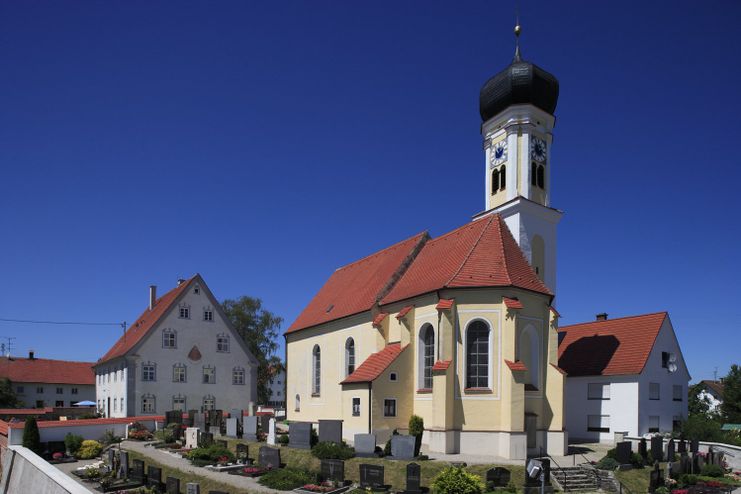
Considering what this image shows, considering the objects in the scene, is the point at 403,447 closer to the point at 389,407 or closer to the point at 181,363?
the point at 389,407

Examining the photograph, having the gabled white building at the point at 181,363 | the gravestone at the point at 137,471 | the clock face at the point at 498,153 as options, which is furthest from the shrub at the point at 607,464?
the gabled white building at the point at 181,363

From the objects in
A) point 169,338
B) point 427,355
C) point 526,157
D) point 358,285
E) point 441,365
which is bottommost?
point 169,338

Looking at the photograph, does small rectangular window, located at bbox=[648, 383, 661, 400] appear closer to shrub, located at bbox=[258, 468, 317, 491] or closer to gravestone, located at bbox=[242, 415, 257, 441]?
shrub, located at bbox=[258, 468, 317, 491]

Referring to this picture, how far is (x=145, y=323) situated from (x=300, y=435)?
2413 cm

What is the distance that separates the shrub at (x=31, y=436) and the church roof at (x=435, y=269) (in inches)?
672

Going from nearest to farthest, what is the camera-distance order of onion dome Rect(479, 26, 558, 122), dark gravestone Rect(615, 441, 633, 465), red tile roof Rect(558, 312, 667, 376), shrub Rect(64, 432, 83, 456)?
dark gravestone Rect(615, 441, 633, 465) < shrub Rect(64, 432, 83, 456) < red tile roof Rect(558, 312, 667, 376) < onion dome Rect(479, 26, 558, 122)

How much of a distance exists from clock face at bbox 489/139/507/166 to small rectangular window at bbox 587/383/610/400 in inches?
542

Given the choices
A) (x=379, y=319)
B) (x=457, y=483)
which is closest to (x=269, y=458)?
(x=457, y=483)

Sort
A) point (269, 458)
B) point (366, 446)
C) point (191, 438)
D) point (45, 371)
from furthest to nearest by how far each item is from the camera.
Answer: point (45, 371)
point (191, 438)
point (366, 446)
point (269, 458)

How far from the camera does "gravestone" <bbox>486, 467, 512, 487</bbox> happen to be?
22469mm

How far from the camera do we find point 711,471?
1053 inches

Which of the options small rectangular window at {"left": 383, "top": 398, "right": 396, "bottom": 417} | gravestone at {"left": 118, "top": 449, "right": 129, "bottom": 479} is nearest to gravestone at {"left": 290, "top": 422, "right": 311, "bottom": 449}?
small rectangular window at {"left": 383, "top": 398, "right": 396, "bottom": 417}

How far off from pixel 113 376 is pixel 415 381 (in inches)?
1084

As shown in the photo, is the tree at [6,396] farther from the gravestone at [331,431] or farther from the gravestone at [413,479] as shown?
the gravestone at [413,479]
